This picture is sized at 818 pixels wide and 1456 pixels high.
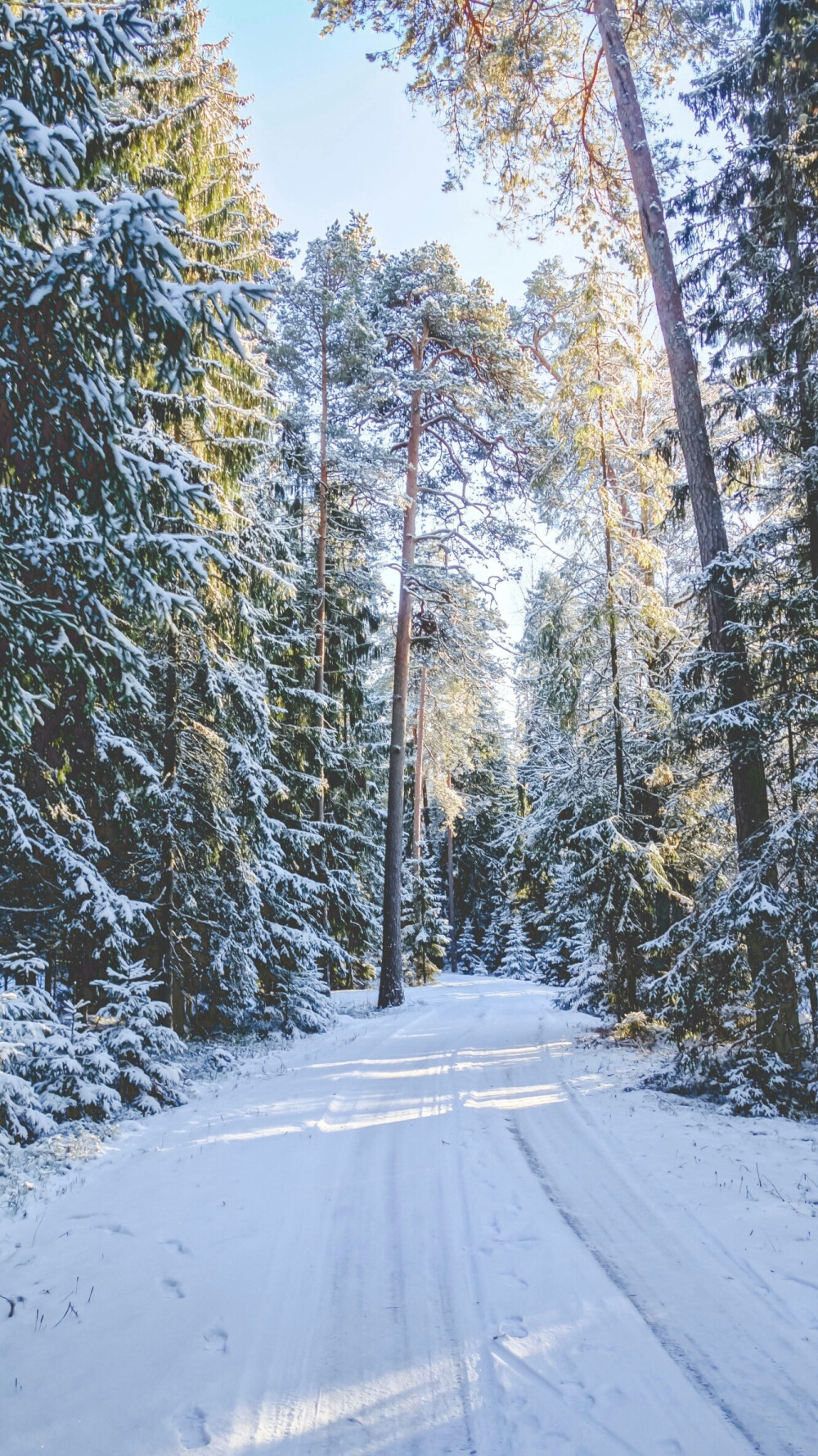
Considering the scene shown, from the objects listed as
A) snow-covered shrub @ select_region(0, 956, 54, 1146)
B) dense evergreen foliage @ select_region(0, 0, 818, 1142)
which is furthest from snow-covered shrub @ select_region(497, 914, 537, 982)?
Answer: snow-covered shrub @ select_region(0, 956, 54, 1146)

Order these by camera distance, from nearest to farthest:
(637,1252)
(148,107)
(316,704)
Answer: (637,1252)
(148,107)
(316,704)

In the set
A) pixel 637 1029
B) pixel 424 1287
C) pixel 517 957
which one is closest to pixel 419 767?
pixel 517 957

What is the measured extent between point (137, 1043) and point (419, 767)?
2031cm

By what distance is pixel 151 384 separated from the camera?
7.60 meters

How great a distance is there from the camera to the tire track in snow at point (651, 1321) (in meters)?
2.67

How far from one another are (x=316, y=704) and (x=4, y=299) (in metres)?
11.7

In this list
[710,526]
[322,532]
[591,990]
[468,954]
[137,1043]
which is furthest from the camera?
[468,954]

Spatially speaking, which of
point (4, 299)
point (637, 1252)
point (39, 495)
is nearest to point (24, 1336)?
point (637, 1252)

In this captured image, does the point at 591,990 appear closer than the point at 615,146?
No

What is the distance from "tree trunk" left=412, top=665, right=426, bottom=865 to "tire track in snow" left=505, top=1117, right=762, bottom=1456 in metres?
20.2

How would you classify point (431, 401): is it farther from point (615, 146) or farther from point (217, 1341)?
point (217, 1341)

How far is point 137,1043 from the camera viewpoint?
695 centimetres

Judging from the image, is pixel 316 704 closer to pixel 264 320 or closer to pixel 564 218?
pixel 564 218

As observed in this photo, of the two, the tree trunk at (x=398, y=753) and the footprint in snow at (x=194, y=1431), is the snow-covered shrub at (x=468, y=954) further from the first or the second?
the footprint in snow at (x=194, y=1431)
